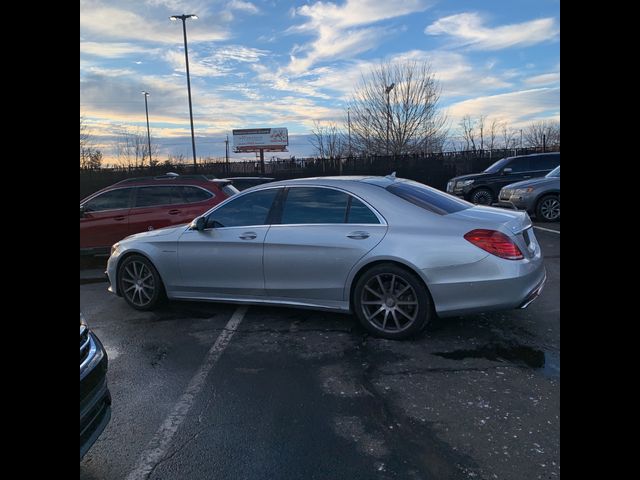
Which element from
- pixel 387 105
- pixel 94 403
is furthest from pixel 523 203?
pixel 387 105

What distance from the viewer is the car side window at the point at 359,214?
4527 millimetres

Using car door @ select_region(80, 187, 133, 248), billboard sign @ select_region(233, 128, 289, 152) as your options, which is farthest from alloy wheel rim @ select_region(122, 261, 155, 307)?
billboard sign @ select_region(233, 128, 289, 152)

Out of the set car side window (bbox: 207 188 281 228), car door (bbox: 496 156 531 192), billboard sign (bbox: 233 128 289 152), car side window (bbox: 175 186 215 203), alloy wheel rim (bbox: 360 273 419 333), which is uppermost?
billboard sign (bbox: 233 128 289 152)

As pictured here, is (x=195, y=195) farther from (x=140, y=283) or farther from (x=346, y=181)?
(x=346, y=181)

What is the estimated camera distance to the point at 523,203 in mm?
12047

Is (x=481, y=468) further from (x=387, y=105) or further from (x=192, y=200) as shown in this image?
(x=387, y=105)

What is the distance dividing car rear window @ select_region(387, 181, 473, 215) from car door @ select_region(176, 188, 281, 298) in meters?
1.31

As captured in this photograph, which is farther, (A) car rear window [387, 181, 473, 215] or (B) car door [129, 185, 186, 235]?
(B) car door [129, 185, 186, 235]

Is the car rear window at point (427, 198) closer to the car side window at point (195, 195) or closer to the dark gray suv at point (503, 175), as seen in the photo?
the car side window at point (195, 195)

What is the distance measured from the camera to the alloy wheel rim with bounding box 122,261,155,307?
555 centimetres

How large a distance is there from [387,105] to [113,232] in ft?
73.8

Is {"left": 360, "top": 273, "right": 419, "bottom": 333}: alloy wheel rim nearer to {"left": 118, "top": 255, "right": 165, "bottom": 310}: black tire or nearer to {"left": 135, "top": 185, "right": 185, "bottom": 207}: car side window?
{"left": 118, "top": 255, "right": 165, "bottom": 310}: black tire

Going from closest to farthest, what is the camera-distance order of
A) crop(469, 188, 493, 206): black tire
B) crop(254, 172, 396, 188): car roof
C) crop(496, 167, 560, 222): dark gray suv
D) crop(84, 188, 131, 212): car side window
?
crop(254, 172, 396, 188): car roof
crop(84, 188, 131, 212): car side window
crop(496, 167, 560, 222): dark gray suv
crop(469, 188, 493, 206): black tire

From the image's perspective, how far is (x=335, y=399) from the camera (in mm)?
3359
